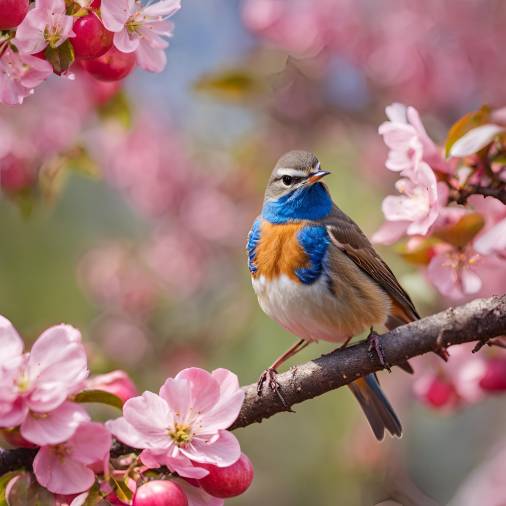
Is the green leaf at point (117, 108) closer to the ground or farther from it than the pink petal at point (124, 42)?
closer to the ground

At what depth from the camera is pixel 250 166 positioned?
577cm

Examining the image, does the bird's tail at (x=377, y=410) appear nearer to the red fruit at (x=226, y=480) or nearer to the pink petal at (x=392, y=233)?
the pink petal at (x=392, y=233)

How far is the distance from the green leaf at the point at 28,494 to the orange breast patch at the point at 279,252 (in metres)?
1.36

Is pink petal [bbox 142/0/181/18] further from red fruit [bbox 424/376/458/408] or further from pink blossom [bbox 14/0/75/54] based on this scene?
red fruit [bbox 424/376/458/408]

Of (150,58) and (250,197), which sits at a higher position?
(150,58)

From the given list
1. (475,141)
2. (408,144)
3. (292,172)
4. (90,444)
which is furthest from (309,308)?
(90,444)

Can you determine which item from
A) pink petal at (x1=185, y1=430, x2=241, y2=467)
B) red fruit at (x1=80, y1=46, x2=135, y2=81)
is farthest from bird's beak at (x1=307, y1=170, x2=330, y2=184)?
pink petal at (x1=185, y1=430, x2=241, y2=467)

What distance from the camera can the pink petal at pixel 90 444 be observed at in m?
1.79

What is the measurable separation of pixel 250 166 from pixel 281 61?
1265mm

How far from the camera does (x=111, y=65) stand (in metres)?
2.18

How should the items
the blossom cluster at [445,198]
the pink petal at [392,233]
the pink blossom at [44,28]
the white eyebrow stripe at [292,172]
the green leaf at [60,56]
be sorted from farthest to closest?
the white eyebrow stripe at [292,172], the pink petal at [392,233], the blossom cluster at [445,198], the green leaf at [60,56], the pink blossom at [44,28]

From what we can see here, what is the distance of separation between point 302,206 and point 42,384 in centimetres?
174

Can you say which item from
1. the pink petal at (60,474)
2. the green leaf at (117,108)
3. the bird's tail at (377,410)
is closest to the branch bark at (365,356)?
the pink petal at (60,474)

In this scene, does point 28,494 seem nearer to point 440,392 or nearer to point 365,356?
point 365,356
